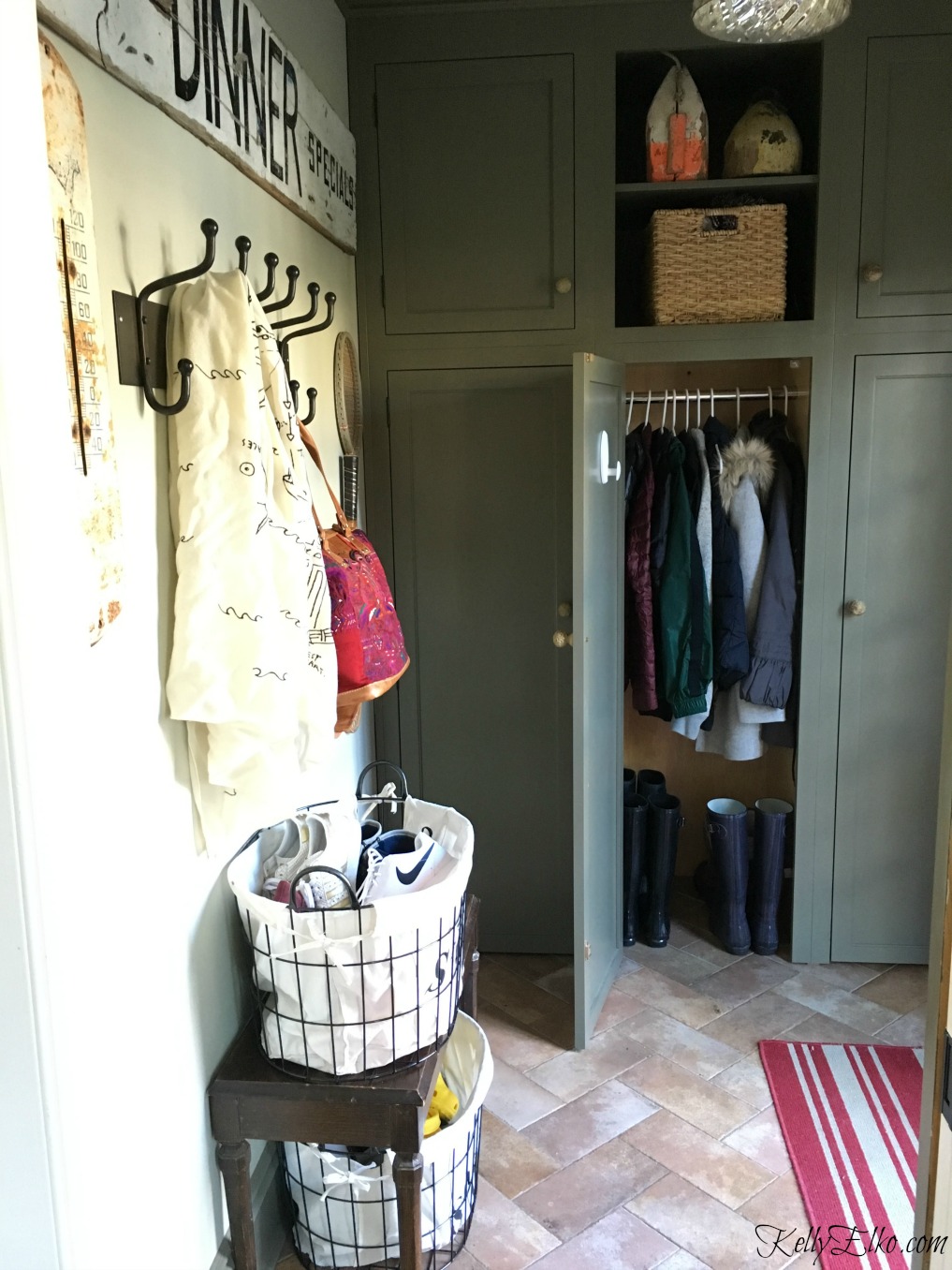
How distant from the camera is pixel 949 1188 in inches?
37.9

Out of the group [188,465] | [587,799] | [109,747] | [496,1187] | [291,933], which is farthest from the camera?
[587,799]

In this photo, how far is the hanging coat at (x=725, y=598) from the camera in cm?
272

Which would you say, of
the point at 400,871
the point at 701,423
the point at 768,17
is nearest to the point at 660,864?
the point at 701,423

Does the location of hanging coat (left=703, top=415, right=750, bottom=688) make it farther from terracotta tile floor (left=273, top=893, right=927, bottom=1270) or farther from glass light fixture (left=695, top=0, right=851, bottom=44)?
glass light fixture (left=695, top=0, right=851, bottom=44)

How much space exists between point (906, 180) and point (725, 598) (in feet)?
3.69

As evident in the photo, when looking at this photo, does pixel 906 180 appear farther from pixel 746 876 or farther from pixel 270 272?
pixel 746 876

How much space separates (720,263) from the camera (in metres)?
2.52

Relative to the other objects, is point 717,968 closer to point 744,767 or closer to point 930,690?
point 744,767

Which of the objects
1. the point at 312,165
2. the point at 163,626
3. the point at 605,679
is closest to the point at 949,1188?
the point at 163,626

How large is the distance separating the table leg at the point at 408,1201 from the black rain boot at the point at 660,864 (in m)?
1.49

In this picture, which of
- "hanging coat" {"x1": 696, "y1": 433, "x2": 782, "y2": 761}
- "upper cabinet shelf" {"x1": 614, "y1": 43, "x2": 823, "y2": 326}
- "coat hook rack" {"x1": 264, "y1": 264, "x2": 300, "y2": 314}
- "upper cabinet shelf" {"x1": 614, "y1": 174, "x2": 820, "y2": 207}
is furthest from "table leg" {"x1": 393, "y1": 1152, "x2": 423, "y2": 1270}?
"upper cabinet shelf" {"x1": 614, "y1": 174, "x2": 820, "y2": 207}

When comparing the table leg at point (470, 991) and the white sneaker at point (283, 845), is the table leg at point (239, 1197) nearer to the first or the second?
the white sneaker at point (283, 845)

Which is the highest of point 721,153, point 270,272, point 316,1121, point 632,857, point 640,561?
point 721,153

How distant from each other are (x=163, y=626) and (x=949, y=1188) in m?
1.16
